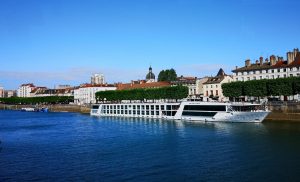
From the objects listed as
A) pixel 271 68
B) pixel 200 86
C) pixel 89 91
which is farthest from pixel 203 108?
pixel 89 91

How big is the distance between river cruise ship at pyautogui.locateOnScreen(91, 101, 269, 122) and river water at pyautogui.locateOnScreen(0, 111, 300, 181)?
1116 centimetres

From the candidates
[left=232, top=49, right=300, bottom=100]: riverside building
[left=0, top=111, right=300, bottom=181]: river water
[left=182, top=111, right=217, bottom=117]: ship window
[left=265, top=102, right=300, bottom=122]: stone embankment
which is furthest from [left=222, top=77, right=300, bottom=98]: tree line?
[left=0, top=111, right=300, bottom=181]: river water

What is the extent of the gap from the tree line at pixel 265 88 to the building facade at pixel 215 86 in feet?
78.7

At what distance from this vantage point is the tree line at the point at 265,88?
70.6 metres

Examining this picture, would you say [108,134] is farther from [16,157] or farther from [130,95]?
[130,95]

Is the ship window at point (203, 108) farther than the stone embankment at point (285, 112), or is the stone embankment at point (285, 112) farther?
the ship window at point (203, 108)

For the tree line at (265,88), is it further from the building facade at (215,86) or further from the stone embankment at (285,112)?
the building facade at (215,86)

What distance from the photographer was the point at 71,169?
30.0m

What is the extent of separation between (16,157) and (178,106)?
4287 cm

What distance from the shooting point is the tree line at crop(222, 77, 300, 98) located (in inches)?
2778

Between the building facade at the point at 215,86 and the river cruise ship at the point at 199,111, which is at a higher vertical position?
the building facade at the point at 215,86

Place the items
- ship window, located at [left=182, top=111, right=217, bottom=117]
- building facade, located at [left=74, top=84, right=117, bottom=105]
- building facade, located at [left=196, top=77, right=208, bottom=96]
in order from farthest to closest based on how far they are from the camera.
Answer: building facade, located at [left=74, top=84, right=117, bottom=105]
building facade, located at [left=196, top=77, right=208, bottom=96]
ship window, located at [left=182, top=111, right=217, bottom=117]

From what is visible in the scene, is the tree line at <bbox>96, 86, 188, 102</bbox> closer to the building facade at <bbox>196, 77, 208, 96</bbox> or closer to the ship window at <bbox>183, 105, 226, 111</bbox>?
the building facade at <bbox>196, 77, 208, 96</bbox>

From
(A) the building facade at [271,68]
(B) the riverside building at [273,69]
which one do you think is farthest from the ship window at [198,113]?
(A) the building facade at [271,68]
